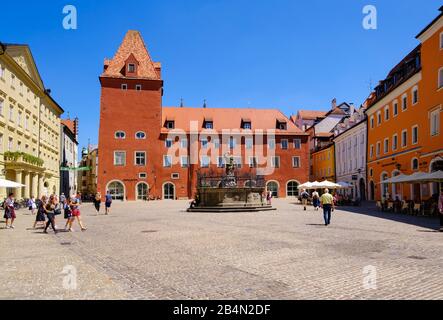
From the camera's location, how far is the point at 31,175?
39812mm

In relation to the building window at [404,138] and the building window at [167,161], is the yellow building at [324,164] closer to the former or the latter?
the building window at [167,161]

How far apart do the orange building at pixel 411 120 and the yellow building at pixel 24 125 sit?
30.1 m

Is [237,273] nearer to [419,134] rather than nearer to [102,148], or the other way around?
[419,134]

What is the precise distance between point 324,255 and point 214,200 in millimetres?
17214

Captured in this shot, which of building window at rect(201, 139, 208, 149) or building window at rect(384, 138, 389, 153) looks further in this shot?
building window at rect(201, 139, 208, 149)

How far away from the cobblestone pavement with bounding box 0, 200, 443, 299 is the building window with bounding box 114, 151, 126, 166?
A: 1509 inches

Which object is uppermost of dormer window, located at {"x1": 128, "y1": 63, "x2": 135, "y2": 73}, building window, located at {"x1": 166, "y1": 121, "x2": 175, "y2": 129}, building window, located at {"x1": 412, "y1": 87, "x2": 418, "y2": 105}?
dormer window, located at {"x1": 128, "y1": 63, "x2": 135, "y2": 73}

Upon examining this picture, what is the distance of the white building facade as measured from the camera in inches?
1781

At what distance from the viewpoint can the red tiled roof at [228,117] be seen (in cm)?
5759

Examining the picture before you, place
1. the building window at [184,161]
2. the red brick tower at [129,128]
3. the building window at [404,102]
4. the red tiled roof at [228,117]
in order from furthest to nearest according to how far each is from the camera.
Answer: the red tiled roof at [228,117]
the building window at [184,161]
the red brick tower at [129,128]
the building window at [404,102]

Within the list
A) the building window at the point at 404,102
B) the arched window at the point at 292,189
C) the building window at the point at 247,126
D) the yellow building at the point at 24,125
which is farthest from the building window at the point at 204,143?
the building window at the point at 404,102

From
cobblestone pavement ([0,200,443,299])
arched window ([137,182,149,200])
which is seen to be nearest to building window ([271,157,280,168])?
arched window ([137,182,149,200])

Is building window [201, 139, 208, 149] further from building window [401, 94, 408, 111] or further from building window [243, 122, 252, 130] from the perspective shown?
building window [401, 94, 408, 111]
